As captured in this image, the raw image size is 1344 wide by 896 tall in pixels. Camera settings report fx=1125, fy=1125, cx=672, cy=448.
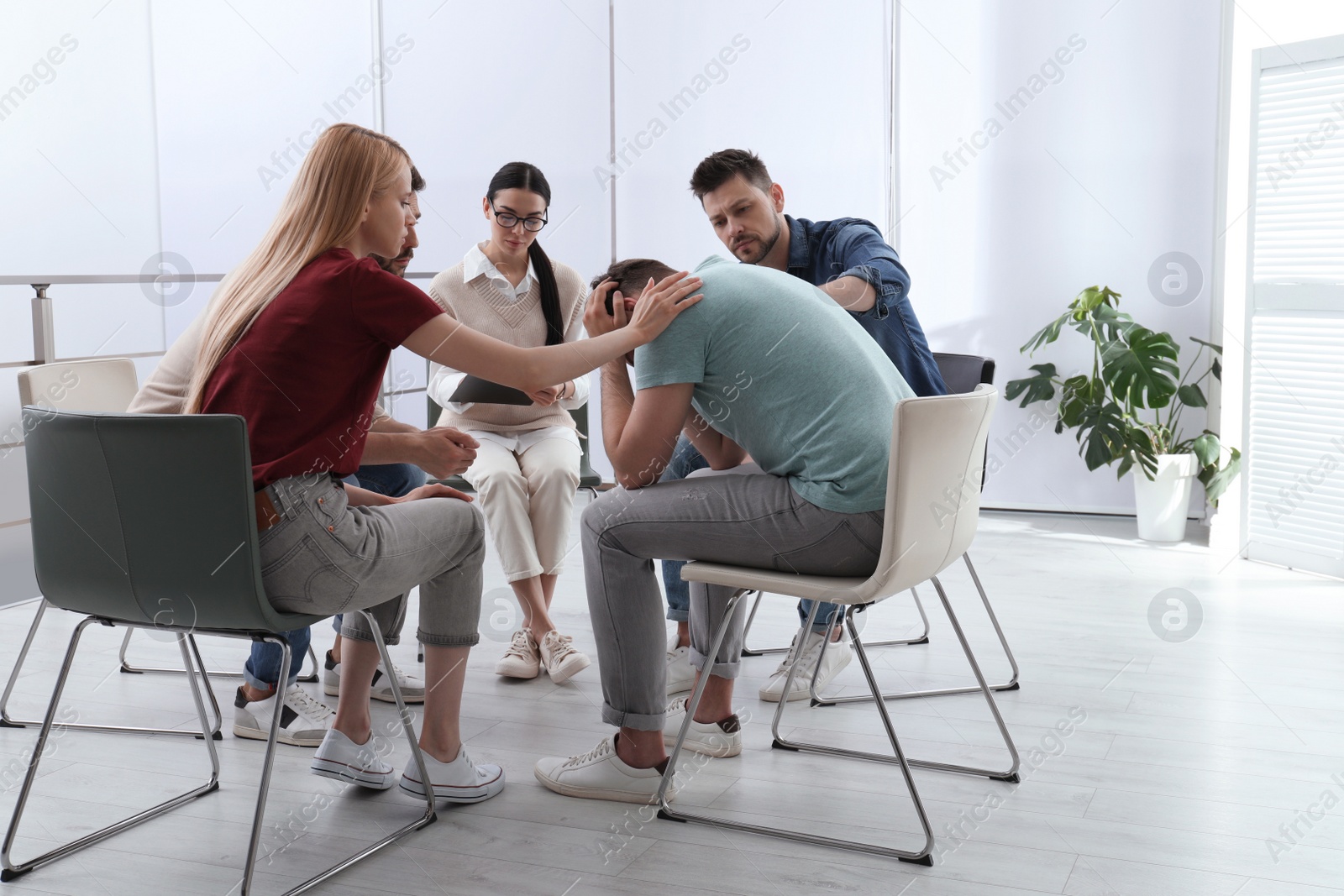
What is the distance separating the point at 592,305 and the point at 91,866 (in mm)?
1128

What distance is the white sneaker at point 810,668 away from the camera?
239 cm

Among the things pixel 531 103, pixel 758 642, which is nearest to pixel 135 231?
pixel 531 103

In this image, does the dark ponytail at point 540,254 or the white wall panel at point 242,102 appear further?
the white wall panel at point 242,102

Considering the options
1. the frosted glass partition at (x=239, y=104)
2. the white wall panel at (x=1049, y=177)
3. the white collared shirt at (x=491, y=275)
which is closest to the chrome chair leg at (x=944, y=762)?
the white collared shirt at (x=491, y=275)

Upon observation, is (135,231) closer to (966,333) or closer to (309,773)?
(966,333)

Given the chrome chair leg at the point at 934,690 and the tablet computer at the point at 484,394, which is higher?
the tablet computer at the point at 484,394

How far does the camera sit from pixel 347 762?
1.83 m

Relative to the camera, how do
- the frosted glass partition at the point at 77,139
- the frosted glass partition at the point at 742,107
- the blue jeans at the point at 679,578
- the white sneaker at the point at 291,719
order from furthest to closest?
the frosted glass partition at the point at 77,139 → the frosted glass partition at the point at 742,107 → the blue jeans at the point at 679,578 → the white sneaker at the point at 291,719

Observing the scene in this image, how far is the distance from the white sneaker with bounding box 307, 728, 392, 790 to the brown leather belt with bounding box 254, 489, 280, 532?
1.51ft

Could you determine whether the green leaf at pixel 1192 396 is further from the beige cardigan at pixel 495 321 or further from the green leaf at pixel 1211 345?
the beige cardigan at pixel 495 321

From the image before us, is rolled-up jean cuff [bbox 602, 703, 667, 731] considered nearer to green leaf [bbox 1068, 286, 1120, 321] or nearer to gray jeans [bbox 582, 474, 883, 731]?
gray jeans [bbox 582, 474, 883, 731]

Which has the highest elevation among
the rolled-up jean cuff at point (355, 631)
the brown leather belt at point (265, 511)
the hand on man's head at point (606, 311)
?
the hand on man's head at point (606, 311)

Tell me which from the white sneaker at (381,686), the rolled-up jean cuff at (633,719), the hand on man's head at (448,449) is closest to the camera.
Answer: the hand on man's head at (448,449)

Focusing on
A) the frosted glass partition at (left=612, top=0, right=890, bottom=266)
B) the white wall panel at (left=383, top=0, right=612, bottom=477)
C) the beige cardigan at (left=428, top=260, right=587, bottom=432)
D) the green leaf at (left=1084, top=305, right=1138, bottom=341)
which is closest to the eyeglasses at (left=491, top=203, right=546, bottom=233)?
the beige cardigan at (left=428, top=260, right=587, bottom=432)
